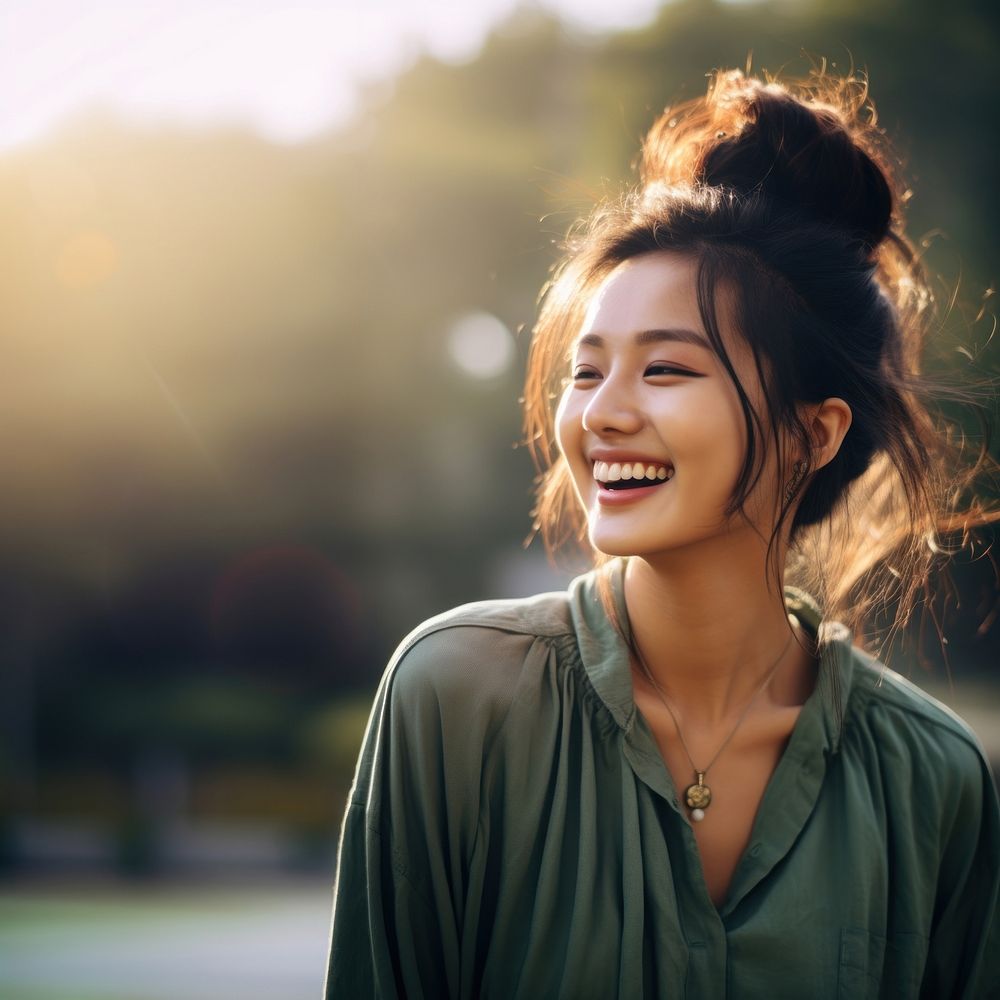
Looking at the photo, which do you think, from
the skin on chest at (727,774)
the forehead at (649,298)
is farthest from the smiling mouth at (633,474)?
the skin on chest at (727,774)

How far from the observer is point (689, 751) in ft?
7.95

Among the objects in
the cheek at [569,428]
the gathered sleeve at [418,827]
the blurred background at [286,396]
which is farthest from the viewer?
the blurred background at [286,396]

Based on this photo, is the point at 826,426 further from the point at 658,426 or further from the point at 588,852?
the point at 588,852

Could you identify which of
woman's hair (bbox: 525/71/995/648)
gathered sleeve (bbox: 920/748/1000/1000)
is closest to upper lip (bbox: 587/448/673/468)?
woman's hair (bbox: 525/71/995/648)

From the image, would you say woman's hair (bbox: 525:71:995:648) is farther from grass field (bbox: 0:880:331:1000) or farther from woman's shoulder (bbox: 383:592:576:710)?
grass field (bbox: 0:880:331:1000)

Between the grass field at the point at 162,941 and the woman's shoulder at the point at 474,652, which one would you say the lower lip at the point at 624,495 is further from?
the grass field at the point at 162,941

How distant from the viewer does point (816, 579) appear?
270 cm

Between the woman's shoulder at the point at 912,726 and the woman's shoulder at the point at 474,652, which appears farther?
the woman's shoulder at the point at 912,726

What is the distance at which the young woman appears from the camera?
7.23 ft

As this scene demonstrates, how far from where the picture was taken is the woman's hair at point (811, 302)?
91.5 inches

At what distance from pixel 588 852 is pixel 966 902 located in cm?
89

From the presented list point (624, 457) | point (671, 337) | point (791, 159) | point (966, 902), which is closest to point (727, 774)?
point (966, 902)

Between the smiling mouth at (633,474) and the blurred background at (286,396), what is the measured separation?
1089 centimetres

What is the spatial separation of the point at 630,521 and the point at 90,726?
15.2 metres
